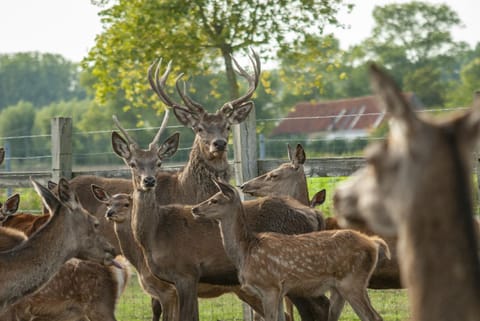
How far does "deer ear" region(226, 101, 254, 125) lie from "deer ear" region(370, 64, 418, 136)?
7065mm

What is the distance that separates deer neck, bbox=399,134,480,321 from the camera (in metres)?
3.02

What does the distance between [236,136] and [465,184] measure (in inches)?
297

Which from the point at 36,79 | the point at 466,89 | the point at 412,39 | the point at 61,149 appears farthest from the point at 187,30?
the point at 36,79

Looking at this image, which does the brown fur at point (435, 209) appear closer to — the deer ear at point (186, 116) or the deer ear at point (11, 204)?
the deer ear at point (186, 116)

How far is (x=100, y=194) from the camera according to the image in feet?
31.0

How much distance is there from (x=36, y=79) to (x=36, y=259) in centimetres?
12309

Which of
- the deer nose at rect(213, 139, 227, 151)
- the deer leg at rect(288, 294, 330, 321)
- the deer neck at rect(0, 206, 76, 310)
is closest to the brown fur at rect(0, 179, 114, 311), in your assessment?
the deer neck at rect(0, 206, 76, 310)

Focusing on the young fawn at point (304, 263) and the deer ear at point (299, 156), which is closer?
the young fawn at point (304, 263)

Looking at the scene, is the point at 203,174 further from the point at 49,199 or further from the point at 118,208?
the point at 49,199

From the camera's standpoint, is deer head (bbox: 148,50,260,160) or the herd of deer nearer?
the herd of deer

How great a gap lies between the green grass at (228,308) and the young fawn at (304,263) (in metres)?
1.64

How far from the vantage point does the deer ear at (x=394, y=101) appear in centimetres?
304

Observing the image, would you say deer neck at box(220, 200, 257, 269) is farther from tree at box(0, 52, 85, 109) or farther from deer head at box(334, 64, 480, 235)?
tree at box(0, 52, 85, 109)

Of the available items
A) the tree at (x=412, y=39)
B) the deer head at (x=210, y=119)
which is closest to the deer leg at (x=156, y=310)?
the deer head at (x=210, y=119)
